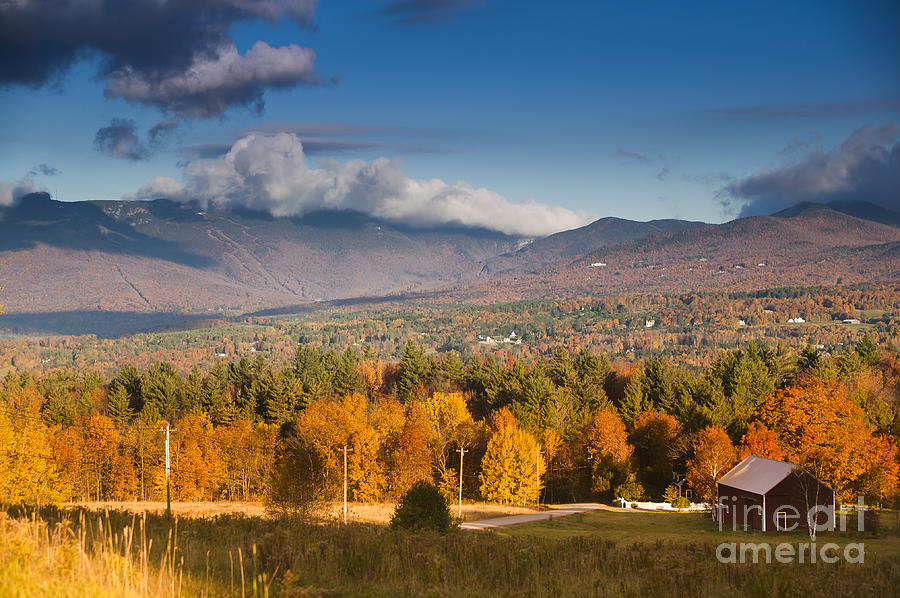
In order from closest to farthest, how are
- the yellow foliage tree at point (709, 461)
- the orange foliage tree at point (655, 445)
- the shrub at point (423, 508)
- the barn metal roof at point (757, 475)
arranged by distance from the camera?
the shrub at point (423, 508) < the barn metal roof at point (757, 475) < the yellow foliage tree at point (709, 461) < the orange foliage tree at point (655, 445)

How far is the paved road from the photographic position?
41656 mm

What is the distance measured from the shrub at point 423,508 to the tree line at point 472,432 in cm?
2549

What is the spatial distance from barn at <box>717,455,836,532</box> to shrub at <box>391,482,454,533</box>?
26354 millimetres

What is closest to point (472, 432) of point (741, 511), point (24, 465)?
point (741, 511)

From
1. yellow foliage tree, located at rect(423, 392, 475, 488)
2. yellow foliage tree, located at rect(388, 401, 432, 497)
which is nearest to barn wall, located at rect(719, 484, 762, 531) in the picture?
yellow foliage tree, located at rect(388, 401, 432, 497)

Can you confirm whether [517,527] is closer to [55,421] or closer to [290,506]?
[290,506]

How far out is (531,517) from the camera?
47.1 m

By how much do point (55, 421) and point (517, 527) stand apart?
52662mm

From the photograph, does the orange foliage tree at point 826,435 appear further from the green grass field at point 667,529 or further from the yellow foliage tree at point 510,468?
the yellow foliage tree at point 510,468

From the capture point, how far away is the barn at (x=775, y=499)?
127 feet

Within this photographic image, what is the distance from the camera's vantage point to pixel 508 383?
74.4m

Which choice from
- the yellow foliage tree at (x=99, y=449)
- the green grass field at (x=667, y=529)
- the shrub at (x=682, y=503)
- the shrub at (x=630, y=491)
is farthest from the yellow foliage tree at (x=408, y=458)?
the yellow foliage tree at (x=99, y=449)

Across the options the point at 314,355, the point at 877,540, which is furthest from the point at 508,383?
the point at 877,540

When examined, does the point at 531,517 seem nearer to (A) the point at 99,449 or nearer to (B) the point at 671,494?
(B) the point at 671,494
